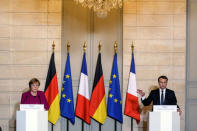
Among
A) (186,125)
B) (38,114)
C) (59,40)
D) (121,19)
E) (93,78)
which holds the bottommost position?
(186,125)

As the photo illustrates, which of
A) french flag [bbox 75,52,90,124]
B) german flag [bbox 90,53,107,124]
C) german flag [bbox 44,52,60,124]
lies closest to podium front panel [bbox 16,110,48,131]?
german flag [bbox 44,52,60,124]

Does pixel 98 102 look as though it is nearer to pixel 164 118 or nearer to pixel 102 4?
pixel 164 118

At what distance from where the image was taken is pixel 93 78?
6598 mm

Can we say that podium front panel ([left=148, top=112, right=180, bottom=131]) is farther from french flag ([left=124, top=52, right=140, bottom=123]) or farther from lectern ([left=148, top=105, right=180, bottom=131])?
french flag ([left=124, top=52, right=140, bottom=123])

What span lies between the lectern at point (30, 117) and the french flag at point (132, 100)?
2075 millimetres

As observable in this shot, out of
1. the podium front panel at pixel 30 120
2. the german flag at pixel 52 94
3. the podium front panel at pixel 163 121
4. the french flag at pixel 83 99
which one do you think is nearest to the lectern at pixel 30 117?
the podium front panel at pixel 30 120

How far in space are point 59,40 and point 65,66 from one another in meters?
0.55

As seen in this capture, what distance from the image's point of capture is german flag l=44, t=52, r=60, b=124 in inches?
248

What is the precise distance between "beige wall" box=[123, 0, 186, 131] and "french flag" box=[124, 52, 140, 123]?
5.9 inches

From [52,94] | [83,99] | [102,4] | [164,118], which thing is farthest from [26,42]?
[164,118]

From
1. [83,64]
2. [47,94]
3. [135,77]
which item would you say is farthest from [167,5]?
[47,94]

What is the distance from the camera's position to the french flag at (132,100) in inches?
252

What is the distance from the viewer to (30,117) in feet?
16.1

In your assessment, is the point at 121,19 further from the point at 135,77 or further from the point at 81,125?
the point at 81,125
